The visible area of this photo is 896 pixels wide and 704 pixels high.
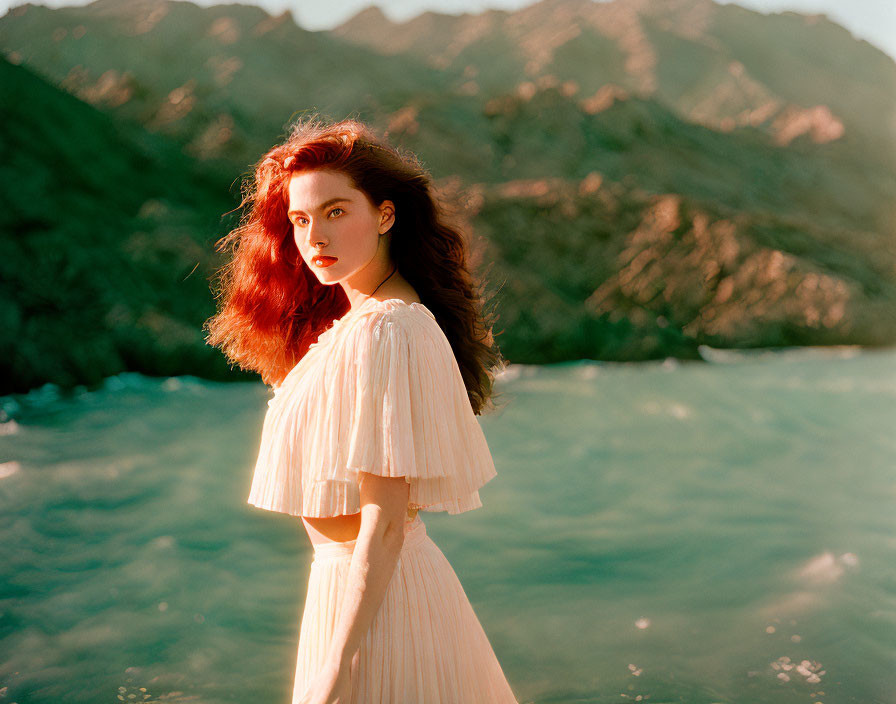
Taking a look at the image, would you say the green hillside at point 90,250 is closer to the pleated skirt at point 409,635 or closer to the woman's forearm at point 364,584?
the pleated skirt at point 409,635

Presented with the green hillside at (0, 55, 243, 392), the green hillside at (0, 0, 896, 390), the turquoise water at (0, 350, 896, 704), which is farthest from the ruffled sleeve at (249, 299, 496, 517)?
the green hillside at (0, 55, 243, 392)

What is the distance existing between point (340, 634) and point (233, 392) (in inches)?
342

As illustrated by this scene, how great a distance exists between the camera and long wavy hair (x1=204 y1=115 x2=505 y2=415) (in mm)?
1348

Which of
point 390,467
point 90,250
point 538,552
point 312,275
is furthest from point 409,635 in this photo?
point 90,250

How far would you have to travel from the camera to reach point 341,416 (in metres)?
1.24

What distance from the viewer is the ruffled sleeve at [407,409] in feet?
3.92

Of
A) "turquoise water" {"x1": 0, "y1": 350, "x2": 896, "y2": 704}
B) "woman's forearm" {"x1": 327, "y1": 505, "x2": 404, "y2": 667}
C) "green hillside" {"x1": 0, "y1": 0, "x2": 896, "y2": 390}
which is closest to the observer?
"woman's forearm" {"x1": 327, "y1": 505, "x2": 404, "y2": 667}

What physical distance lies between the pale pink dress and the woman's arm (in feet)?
0.12

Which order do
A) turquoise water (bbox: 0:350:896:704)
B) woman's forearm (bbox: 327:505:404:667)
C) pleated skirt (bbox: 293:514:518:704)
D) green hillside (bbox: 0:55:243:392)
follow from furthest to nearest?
green hillside (bbox: 0:55:243:392) < turquoise water (bbox: 0:350:896:704) < pleated skirt (bbox: 293:514:518:704) < woman's forearm (bbox: 327:505:404:667)

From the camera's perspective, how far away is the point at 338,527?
4.35 feet

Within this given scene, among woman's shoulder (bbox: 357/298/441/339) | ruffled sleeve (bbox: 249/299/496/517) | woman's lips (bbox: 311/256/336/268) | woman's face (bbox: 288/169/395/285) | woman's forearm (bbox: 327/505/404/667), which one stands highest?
woman's face (bbox: 288/169/395/285)

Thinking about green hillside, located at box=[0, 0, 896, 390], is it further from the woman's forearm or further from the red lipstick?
the woman's forearm

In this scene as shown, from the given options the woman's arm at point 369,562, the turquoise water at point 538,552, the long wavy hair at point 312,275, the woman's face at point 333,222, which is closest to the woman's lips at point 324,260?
the woman's face at point 333,222

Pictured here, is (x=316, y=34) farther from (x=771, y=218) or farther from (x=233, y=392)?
(x=233, y=392)
